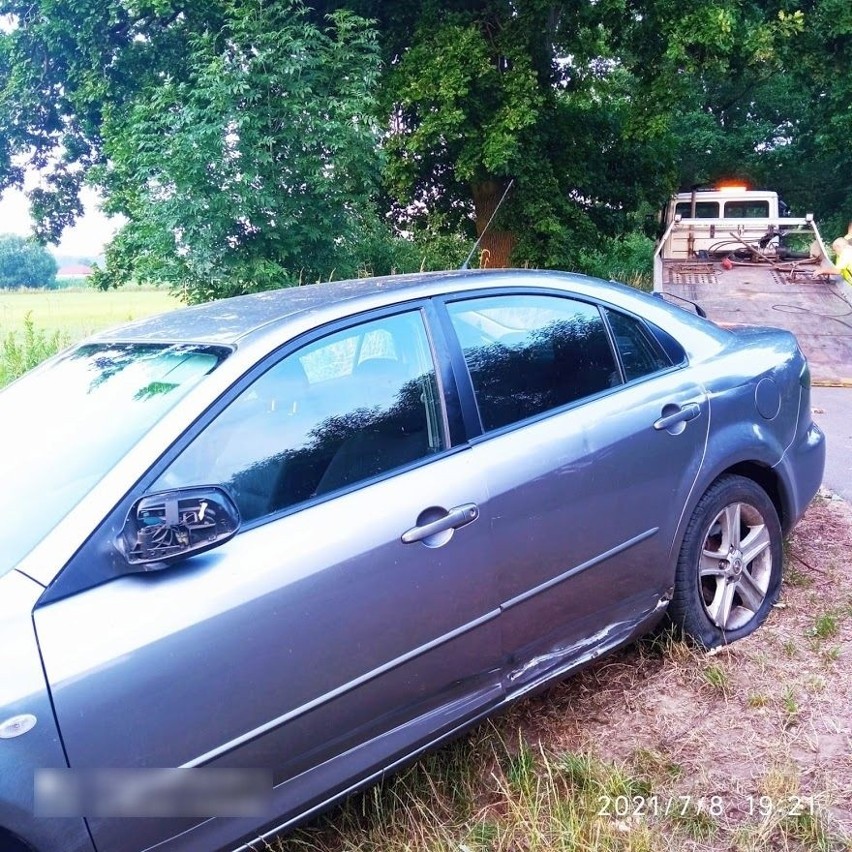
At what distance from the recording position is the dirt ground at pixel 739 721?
96.0 inches

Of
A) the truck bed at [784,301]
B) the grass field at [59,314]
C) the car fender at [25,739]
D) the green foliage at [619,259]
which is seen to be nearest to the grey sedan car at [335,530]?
the car fender at [25,739]

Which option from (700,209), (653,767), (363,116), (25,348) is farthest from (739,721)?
(700,209)

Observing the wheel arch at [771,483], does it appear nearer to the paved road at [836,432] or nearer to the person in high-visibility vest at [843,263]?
the paved road at [836,432]

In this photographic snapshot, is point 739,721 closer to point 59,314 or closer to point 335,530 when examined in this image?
point 335,530

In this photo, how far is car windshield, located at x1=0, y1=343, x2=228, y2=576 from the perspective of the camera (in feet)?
6.88

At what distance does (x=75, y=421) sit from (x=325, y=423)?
746 mm

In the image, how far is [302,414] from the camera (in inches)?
94.4

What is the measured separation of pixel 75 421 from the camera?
97.3 inches

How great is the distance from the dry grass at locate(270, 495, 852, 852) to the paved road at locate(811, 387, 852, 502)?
254 centimetres

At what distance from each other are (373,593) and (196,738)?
22.4 inches

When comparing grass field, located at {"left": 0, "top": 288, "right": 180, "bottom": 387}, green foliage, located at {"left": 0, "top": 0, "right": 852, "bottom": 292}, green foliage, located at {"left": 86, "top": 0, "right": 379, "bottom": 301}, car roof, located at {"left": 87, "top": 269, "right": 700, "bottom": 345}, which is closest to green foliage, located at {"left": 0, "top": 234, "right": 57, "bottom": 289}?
green foliage, located at {"left": 0, "top": 0, "right": 852, "bottom": 292}

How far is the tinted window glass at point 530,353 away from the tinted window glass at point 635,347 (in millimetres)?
68

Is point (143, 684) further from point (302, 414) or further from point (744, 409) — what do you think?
point (744, 409)

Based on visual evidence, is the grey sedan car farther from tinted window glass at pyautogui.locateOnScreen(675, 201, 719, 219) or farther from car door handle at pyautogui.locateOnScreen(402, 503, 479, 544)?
tinted window glass at pyautogui.locateOnScreen(675, 201, 719, 219)
